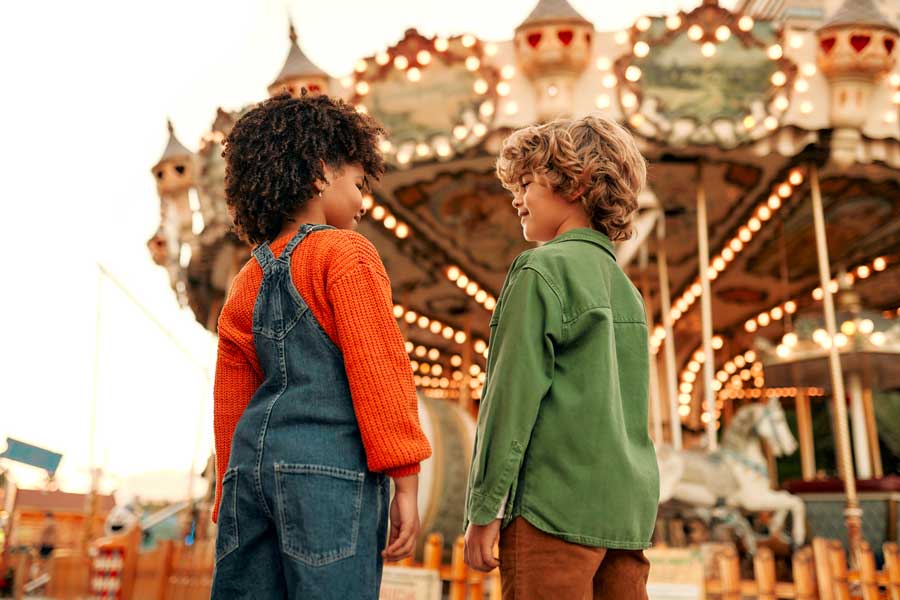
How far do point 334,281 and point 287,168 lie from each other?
0.29 m

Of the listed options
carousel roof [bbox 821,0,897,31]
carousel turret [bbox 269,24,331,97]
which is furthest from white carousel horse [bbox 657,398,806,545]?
carousel turret [bbox 269,24,331,97]

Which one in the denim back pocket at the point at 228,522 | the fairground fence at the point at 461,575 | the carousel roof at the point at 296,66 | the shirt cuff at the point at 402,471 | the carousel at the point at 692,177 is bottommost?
the fairground fence at the point at 461,575

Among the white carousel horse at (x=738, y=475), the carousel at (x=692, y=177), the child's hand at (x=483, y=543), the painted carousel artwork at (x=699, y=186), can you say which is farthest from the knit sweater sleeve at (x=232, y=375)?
the white carousel horse at (x=738, y=475)

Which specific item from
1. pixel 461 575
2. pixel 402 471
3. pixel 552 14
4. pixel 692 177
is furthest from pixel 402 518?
pixel 692 177

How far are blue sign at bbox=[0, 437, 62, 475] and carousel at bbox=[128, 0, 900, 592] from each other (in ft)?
8.26

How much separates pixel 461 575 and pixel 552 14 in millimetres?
4648

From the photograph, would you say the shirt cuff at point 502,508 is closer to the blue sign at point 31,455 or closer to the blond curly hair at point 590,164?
the blond curly hair at point 590,164

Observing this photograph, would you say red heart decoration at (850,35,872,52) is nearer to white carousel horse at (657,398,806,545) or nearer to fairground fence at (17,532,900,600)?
white carousel horse at (657,398,806,545)

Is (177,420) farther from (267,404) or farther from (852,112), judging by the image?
(267,404)

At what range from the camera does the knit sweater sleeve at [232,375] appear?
1825 millimetres

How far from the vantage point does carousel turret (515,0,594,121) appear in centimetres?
756

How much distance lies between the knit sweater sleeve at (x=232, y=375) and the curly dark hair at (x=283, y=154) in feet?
0.53

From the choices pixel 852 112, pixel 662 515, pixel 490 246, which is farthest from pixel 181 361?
pixel 852 112

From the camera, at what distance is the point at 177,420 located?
2022 cm
